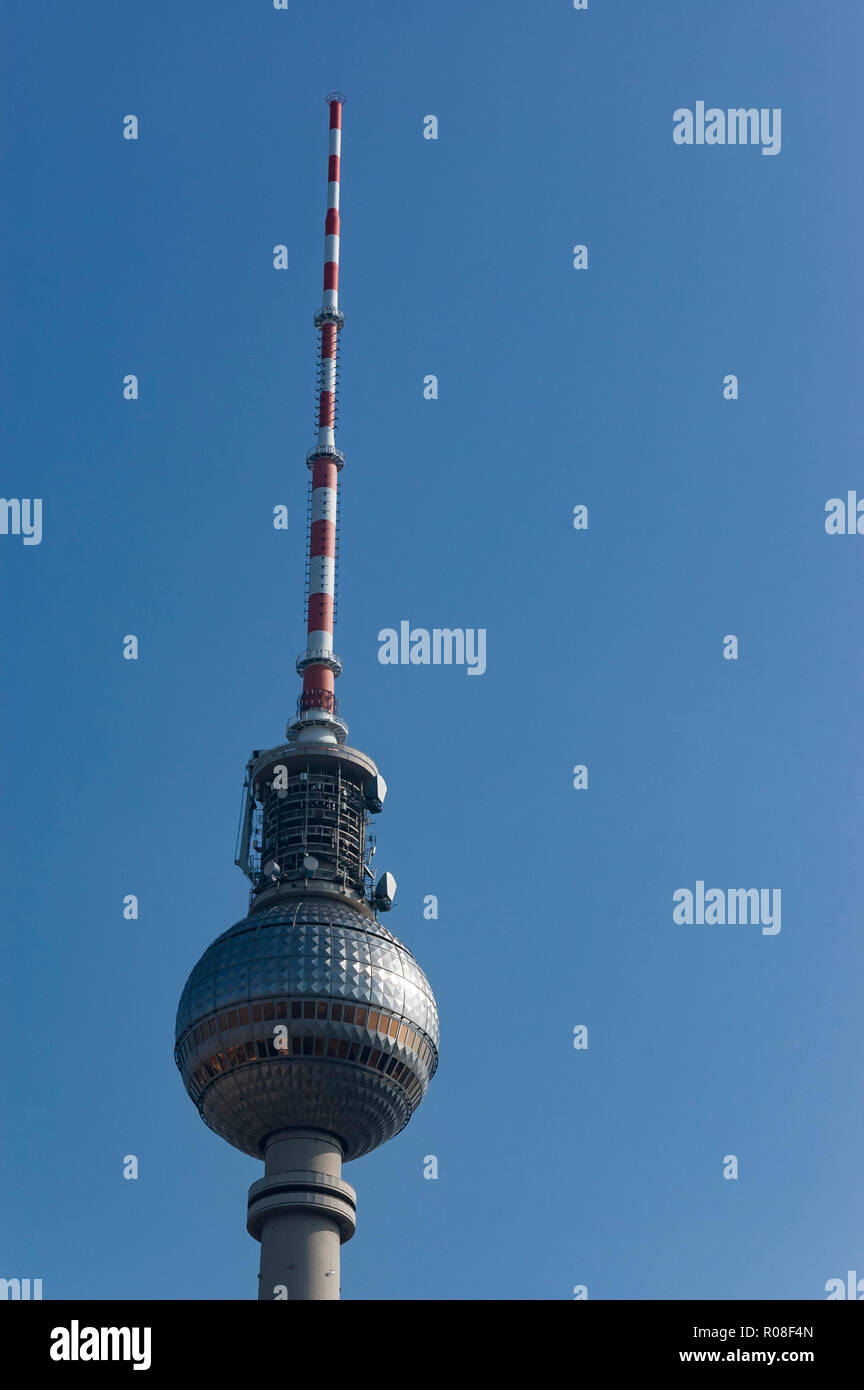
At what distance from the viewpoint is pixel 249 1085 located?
140 metres

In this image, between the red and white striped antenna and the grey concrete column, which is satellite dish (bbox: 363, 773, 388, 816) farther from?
the grey concrete column

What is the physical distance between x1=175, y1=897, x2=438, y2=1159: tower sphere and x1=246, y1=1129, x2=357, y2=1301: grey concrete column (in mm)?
Result: 2015

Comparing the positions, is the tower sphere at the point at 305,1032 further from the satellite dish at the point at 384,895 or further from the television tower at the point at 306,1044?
the satellite dish at the point at 384,895

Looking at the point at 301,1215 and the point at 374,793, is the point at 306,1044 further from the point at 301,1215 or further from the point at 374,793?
the point at 374,793

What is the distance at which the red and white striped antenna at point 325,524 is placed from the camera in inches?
6491

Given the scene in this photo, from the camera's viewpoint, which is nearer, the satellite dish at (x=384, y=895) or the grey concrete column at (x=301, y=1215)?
the grey concrete column at (x=301, y=1215)

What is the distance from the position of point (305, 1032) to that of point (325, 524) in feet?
176

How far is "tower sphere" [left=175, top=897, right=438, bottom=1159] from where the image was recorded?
14012 centimetres

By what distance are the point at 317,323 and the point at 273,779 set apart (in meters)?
49.7

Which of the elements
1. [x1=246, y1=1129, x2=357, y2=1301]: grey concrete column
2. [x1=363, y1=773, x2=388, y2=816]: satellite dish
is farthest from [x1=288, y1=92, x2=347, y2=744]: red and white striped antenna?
[x1=246, y1=1129, x2=357, y2=1301]: grey concrete column

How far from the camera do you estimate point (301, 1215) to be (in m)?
139

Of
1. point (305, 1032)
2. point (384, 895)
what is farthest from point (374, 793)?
point (305, 1032)

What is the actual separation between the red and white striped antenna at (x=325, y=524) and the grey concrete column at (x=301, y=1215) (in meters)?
36.9

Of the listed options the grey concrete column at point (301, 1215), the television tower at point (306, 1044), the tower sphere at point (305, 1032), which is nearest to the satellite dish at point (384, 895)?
the television tower at point (306, 1044)
